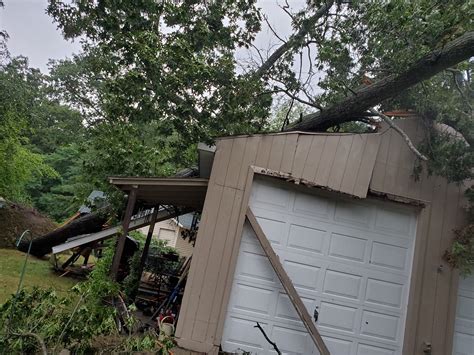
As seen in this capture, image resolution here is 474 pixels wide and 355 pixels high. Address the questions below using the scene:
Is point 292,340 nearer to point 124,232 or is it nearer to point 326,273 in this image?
point 326,273

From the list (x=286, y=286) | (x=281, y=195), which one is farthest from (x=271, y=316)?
(x=281, y=195)

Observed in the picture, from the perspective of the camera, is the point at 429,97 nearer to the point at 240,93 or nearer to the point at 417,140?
the point at 417,140

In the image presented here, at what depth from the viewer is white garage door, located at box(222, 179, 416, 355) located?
5.20 meters

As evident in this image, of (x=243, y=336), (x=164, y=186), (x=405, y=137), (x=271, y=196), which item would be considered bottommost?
(x=243, y=336)

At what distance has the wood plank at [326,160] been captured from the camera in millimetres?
5512

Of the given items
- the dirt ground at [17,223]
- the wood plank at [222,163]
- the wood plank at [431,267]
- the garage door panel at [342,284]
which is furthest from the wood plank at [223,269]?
the dirt ground at [17,223]

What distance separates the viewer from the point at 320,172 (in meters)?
5.52

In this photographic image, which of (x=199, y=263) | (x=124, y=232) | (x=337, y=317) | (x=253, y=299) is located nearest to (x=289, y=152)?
(x=199, y=263)

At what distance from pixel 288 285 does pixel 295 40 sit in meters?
6.22

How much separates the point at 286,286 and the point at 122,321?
237 centimetres

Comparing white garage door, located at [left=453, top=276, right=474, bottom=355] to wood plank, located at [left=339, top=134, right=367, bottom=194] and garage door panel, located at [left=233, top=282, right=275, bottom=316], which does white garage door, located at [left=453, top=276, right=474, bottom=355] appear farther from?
garage door panel, located at [left=233, top=282, right=275, bottom=316]

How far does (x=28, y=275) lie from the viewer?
9.23 m

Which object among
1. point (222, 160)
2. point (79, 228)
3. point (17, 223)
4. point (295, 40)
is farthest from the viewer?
point (17, 223)

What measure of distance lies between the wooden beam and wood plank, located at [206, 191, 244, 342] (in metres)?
0.21
